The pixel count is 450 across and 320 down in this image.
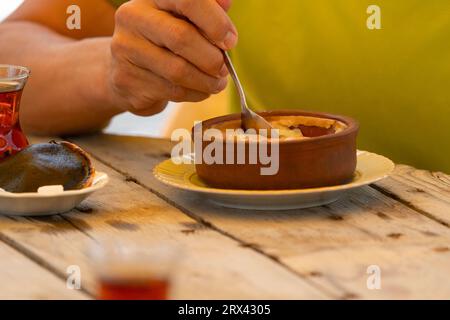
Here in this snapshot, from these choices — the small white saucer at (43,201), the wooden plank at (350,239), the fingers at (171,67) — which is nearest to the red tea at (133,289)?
the wooden plank at (350,239)

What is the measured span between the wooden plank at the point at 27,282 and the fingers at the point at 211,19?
17.4 inches

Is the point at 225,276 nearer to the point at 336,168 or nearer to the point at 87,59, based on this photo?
the point at 336,168

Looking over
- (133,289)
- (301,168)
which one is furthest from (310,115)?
(133,289)

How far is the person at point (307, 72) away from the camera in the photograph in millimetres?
1722

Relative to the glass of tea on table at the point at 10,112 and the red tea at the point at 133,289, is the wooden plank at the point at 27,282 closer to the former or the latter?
the red tea at the point at 133,289

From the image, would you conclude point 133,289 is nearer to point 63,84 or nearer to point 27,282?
point 27,282

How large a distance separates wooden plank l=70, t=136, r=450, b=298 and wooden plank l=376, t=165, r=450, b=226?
0.02 meters

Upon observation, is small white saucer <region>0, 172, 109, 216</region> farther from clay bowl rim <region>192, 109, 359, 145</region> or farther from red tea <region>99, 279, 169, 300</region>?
red tea <region>99, 279, 169, 300</region>

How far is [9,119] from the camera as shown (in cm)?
139

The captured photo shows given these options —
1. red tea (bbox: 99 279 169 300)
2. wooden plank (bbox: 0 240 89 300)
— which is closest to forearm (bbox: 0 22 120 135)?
wooden plank (bbox: 0 240 89 300)

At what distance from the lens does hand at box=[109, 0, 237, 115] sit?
4.43ft
